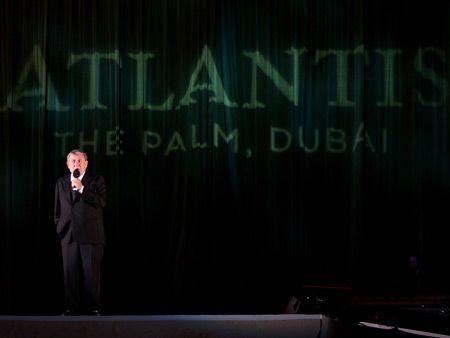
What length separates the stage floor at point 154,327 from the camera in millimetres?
2891

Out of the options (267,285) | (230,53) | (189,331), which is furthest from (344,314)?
(230,53)

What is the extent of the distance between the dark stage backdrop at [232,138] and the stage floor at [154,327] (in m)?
3.94

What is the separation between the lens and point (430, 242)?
277 inches

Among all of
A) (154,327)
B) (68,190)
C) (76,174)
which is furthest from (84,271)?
(154,327)

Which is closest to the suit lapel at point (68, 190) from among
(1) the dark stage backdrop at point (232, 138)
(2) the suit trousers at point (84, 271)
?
(2) the suit trousers at point (84, 271)

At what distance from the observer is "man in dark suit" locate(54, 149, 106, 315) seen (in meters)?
5.44

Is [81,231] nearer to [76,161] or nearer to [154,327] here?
[76,161]

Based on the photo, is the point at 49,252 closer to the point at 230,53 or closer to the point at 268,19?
the point at 230,53

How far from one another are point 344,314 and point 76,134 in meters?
4.56

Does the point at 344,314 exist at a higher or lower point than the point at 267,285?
higher

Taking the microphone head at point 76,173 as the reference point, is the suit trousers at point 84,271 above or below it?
below

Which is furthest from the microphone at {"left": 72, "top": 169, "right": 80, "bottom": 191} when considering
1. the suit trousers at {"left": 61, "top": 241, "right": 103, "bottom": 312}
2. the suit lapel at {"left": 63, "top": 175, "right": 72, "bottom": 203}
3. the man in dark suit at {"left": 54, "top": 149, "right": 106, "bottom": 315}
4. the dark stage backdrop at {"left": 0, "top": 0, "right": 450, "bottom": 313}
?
the dark stage backdrop at {"left": 0, "top": 0, "right": 450, "bottom": 313}

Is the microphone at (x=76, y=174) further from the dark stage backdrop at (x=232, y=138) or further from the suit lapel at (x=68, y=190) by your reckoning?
the dark stage backdrop at (x=232, y=138)

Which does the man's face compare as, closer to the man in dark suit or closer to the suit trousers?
the man in dark suit
